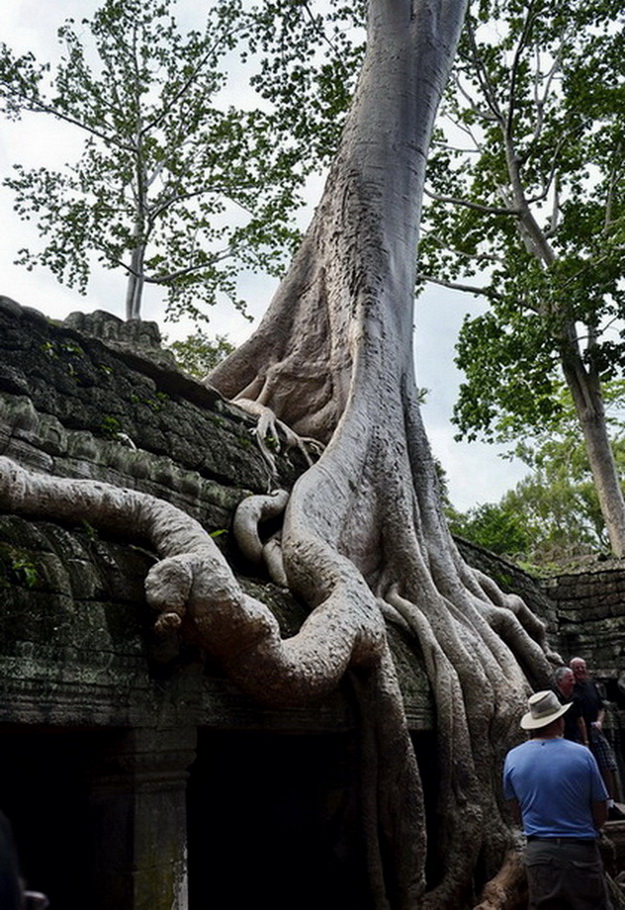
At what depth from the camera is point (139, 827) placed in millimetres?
2170

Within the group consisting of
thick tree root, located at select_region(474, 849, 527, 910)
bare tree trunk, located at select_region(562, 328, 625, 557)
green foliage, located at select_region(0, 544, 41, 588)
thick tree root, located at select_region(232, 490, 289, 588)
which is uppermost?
bare tree trunk, located at select_region(562, 328, 625, 557)

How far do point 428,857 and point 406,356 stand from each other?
3052 millimetres

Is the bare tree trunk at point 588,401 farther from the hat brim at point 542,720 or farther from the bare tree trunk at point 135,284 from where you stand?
the hat brim at point 542,720

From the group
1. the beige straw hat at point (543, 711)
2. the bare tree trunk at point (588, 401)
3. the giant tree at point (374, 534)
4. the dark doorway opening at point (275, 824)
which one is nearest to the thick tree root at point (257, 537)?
the giant tree at point (374, 534)

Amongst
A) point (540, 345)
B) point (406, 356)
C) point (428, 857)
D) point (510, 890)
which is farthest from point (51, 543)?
point (540, 345)

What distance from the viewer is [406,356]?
5398 mm

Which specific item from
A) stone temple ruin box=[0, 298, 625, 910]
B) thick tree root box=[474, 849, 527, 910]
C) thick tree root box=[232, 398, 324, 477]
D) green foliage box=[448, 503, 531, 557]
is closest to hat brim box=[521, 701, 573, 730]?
stone temple ruin box=[0, 298, 625, 910]

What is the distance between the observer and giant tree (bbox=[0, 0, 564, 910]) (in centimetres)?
246

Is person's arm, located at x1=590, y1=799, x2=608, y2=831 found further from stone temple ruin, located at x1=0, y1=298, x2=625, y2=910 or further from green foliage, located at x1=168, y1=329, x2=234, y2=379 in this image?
green foliage, located at x1=168, y1=329, x2=234, y2=379

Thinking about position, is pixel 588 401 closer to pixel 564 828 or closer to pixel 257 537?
pixel 257 537

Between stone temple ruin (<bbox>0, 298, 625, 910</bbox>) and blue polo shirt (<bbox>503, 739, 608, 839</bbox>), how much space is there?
0.70m

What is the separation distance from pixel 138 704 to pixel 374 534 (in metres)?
2.22

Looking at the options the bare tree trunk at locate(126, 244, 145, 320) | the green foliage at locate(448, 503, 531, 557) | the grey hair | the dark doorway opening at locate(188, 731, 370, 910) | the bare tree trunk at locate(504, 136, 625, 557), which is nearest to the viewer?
the dark doorway opening at locate(188, 731, 370, 910)

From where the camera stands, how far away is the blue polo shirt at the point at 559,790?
2.68 metres
